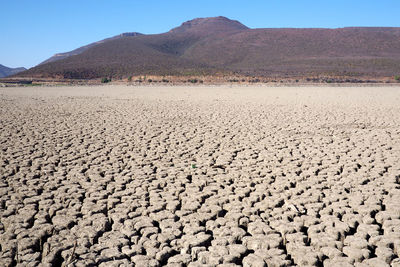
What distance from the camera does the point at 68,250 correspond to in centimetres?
258

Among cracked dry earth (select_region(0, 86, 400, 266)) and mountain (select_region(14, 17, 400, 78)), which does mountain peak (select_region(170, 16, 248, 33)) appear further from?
cracked dry earth (select_region(0, 86, 400, 266))

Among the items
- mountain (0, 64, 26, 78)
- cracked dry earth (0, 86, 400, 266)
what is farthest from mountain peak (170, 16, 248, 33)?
cracked dry earth (0, 86, 400, 266)

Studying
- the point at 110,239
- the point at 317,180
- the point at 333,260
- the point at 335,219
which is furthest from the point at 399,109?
the point at 110,239

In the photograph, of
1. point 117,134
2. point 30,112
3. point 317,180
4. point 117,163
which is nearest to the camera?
point 317,180

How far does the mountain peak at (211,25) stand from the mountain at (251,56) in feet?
53.2

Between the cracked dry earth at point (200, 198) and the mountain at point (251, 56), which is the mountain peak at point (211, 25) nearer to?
the mountain at point (251, 56)

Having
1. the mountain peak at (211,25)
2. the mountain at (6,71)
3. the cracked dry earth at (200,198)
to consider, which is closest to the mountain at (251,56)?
the mountain peak at (211,25)

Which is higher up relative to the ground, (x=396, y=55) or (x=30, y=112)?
(x=396, y=55)

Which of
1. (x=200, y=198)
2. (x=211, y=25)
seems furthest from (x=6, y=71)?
(x=200, y=198)

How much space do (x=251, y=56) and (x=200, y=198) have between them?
5680cm

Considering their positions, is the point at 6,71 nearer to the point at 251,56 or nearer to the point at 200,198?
the point at 251,56

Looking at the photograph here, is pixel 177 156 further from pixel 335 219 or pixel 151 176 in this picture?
pixel 335 219

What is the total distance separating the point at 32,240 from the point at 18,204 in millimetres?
895

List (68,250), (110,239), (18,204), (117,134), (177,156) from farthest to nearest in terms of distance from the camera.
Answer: (117,134) → (177,156) → (18,204) → (110,239) → (68,250)
